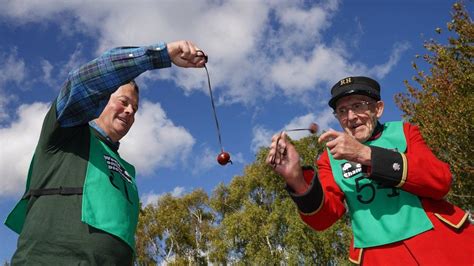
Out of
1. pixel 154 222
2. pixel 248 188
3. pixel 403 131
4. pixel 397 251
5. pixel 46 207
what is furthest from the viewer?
pixel 154 222

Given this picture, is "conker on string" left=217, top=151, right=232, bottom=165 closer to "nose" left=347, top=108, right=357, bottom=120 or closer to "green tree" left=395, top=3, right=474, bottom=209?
"nose" left=347, top=108, right=357, bottom=120

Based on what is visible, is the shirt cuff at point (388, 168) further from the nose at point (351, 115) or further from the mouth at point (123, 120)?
the mouth at point (123, 120)

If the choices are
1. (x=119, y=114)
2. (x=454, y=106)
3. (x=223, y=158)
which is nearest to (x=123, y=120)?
(x=119, y=114)

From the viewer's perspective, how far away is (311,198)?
3.06 m

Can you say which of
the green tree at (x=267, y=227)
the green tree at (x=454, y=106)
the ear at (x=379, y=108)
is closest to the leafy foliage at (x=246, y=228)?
the green tree at (x=267, y=227)

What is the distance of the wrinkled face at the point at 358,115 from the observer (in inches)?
134

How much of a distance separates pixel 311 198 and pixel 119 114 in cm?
180

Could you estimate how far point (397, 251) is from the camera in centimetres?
281

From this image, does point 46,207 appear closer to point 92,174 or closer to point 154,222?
point 92,174

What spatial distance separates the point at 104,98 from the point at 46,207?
0.77m

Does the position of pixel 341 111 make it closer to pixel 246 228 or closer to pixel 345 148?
pixel 345 148

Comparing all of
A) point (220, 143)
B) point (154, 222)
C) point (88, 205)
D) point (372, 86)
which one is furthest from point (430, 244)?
point (154, 222)

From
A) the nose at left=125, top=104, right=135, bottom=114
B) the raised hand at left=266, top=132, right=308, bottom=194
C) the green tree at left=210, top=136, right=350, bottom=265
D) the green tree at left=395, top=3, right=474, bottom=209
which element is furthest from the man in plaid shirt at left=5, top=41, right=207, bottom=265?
the green tree at left=210, top=136, right=350, bottom=265

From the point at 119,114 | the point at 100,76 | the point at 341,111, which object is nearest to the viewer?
the point at 100,76
